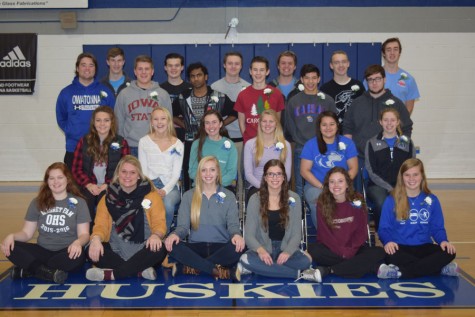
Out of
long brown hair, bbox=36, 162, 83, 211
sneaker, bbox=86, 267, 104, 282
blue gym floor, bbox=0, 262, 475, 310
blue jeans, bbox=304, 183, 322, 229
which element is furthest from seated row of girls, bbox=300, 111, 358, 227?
long brown hair, bbox=36, 162, 83, 211

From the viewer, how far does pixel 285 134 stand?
6.68 meters

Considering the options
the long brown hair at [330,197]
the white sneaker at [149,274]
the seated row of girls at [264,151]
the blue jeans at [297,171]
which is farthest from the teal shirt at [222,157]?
the white sneaker at [149,274]

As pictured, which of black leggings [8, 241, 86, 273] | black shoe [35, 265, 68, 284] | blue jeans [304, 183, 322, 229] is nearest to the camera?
black shoe [35, 265, 68, 284]

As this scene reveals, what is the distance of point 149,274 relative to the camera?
5.13m

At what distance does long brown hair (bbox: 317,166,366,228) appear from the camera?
538 cm

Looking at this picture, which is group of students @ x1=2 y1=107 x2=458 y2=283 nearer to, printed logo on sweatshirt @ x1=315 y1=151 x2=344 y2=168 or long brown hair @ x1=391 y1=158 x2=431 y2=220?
long brown hair @ x1=391 y1=158 x2=431 y2=220

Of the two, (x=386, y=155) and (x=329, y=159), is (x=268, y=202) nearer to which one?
(x=329, y=159)

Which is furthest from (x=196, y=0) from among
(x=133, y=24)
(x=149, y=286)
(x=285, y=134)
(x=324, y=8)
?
(x=149, y=286)

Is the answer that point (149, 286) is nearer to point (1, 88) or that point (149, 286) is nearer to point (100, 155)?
point (100, 155)

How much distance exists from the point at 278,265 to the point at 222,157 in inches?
54.7

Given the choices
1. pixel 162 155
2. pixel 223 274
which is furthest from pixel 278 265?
pixel 162 155

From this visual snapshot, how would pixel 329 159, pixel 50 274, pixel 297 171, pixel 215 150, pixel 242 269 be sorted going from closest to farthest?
pixel 50 274 < pixel 242 269 < pixel 329 159 < pixel 215 150 < pixel 297 171

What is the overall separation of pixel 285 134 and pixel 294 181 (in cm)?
67

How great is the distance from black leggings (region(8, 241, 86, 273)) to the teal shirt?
147cm
